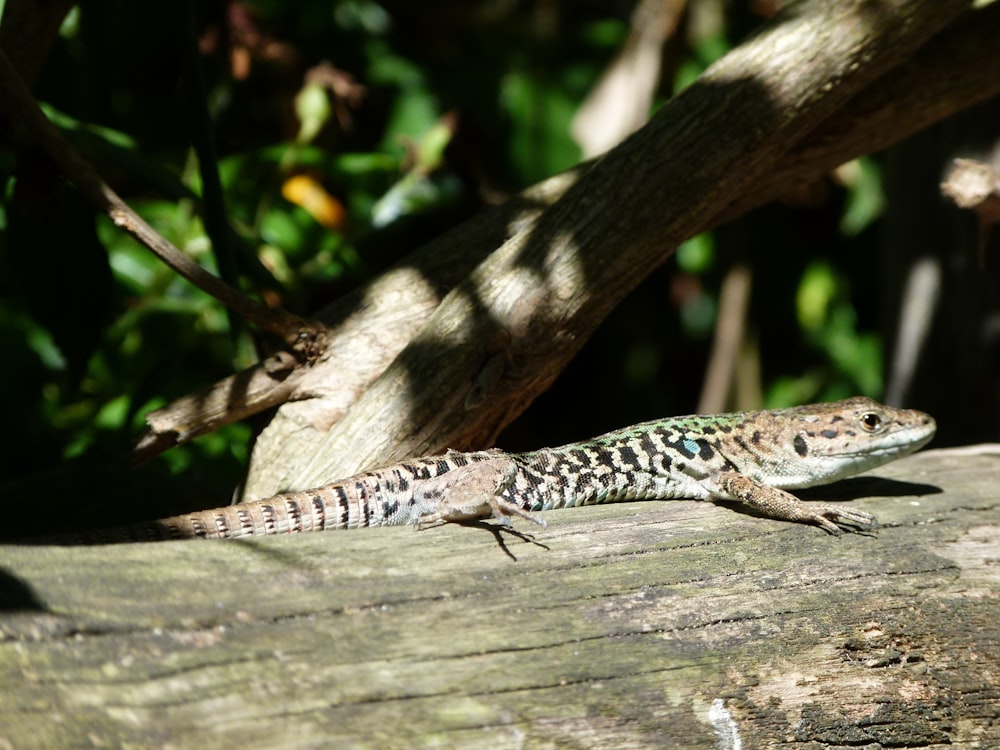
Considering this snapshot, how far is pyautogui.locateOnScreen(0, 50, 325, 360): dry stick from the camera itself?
2.97 meters

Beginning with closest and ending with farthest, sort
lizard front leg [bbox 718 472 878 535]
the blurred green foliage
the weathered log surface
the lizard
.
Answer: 1. the weathered log surface
2. the lizard
3. lizard front leg [bbox 718 472 878 535]
4. the blurred green foliage

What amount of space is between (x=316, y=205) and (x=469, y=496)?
2.65m

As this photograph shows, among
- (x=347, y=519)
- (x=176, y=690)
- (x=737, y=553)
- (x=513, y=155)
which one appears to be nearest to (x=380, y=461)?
(x=347, y=519)

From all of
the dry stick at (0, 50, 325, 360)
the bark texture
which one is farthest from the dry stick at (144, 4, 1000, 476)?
the dry stick at (0, 50, 325, 360)

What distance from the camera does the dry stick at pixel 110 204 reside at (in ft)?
9.76

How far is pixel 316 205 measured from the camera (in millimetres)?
5262

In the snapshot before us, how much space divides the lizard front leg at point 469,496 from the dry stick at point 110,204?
730mm

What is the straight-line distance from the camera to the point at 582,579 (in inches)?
104

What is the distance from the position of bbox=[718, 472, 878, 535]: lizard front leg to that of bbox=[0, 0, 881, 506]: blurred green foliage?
1745 mm

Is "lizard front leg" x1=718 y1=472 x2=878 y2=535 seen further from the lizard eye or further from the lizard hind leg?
the lizard hind leg

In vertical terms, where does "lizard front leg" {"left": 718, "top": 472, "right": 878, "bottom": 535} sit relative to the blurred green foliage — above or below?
below

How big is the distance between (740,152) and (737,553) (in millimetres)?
1280

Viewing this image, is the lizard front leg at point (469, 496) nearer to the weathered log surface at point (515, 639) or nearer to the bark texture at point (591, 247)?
the weathered log surface at point (515, 639)

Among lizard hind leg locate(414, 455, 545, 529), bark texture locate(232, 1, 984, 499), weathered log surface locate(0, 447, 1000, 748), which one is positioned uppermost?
bark texture locate(232, 1, 984, 499)
